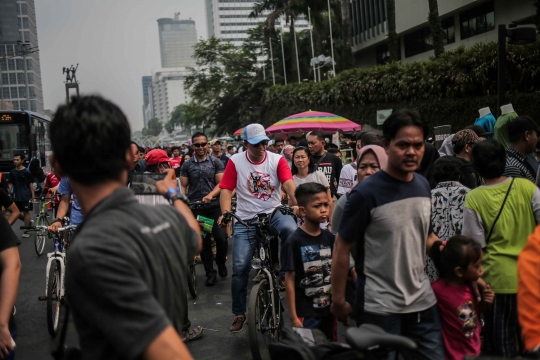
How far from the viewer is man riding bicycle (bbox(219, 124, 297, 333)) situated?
6266 millimetres

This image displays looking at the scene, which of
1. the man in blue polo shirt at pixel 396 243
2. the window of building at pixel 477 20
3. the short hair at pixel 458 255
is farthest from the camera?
the window of building at pixel 477 20

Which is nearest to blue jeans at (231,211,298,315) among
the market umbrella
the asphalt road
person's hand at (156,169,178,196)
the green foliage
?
the asphalt road

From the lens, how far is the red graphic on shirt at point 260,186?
647cm

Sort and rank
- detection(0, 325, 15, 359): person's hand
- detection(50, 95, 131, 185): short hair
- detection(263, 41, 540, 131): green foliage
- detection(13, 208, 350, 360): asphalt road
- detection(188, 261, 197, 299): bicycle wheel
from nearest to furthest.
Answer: detection(50, 95, 131, 185): short hair → detection(0, 325, 15, 359): person's hand → detection(13, 208, 350, 360): asphalt road → detection(188, 261, 197, 299): bicycle wheel → detection(263, 41, 540, 131): green foliage

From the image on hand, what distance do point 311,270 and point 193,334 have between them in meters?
2.31

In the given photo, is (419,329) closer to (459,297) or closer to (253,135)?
(459,297)

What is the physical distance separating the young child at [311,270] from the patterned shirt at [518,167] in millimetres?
1873

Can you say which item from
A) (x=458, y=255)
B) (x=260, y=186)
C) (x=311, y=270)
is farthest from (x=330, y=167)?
(x=458, y=255)

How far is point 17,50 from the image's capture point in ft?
416

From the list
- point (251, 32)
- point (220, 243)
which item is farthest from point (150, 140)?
point (220, 243)

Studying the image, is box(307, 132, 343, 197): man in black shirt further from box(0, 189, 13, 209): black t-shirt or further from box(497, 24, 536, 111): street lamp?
box(0, 189, 13, 209): black t-shirt

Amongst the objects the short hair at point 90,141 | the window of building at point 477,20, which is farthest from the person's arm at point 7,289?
the window of building at point 477,20

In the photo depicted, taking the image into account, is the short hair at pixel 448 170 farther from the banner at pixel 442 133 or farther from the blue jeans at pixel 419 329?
the banner at pixel 442 133

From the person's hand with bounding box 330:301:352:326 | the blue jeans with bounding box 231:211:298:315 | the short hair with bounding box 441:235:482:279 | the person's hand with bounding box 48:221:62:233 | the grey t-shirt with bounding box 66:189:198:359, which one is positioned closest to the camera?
the grey t-shirt with bounding box 66:189:198:359
